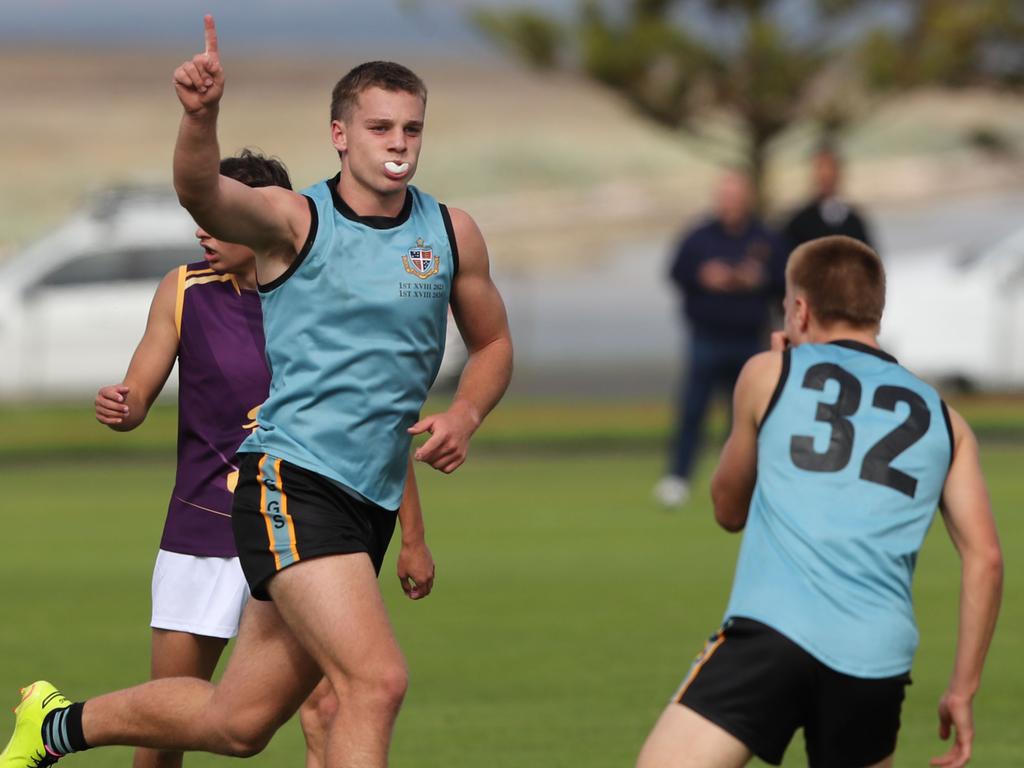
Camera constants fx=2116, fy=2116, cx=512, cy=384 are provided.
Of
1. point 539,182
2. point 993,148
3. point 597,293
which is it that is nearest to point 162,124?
point 539,182

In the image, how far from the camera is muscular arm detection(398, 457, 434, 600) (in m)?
5.75

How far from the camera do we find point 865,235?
14.5 meters

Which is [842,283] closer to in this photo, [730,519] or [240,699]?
[730,519]

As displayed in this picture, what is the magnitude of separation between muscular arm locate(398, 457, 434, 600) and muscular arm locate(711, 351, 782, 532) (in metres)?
1.01

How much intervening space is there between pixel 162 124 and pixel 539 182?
19934 millimetres

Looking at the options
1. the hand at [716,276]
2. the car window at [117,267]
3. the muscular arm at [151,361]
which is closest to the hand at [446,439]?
the muscular arm at [151,361]

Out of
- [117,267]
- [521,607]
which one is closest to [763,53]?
[117,267]

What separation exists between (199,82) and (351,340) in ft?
2.65

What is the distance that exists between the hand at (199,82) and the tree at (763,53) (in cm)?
2599

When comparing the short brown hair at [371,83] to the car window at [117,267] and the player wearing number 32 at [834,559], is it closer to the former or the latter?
the player wearing number 32 at [834,559]

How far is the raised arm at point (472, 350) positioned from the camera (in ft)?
17.7

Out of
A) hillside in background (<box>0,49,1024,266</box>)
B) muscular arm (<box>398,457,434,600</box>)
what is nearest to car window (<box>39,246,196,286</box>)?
muscular arm (<box>398,457,434,600</box>)

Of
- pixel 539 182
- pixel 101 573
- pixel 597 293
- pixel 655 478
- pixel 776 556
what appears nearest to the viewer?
pixel 776 556

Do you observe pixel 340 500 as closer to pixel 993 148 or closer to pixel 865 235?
pixel 865 235
